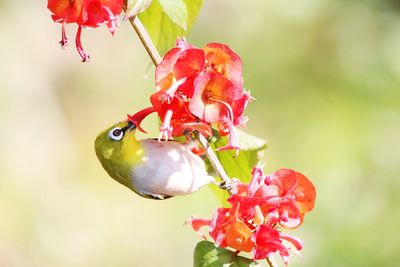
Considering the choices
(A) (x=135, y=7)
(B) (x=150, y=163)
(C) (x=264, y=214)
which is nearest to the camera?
(A) (x=135, y=7)

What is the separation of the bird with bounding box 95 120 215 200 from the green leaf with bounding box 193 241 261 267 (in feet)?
0.46

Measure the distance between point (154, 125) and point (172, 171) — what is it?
9.57 feet

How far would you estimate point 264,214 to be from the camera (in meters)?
1.08

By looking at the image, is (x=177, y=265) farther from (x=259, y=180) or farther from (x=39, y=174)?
(x=259, y=180)

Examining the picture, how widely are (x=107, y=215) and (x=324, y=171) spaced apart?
3.48ft

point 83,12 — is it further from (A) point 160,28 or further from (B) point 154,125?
(B) point 154,125

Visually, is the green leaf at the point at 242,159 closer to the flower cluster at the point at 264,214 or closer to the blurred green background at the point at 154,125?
the flower cluster at the point at 264,214

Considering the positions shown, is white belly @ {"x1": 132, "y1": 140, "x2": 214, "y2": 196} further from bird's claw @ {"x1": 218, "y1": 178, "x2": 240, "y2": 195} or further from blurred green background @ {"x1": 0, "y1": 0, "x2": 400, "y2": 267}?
blurred green background @ {"x1": 0, "y1": 0, "x2": 400, "y2": 267}

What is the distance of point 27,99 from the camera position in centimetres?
422

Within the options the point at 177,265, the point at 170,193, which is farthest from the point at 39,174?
the point at 170,193

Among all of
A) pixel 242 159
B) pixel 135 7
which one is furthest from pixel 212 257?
pixel 135 7

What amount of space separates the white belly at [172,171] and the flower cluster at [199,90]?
0.13m

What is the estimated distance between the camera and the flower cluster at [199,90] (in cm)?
101

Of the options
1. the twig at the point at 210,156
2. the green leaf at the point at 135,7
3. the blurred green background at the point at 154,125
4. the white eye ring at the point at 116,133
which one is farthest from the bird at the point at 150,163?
the blurred green background at the point at 154,125
